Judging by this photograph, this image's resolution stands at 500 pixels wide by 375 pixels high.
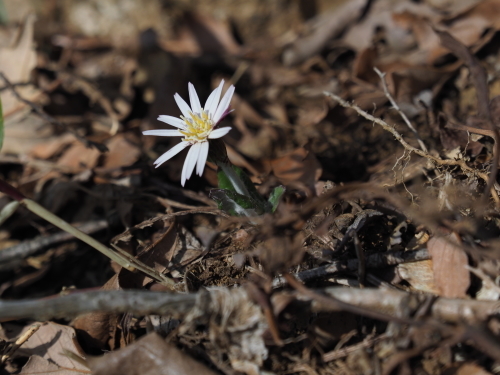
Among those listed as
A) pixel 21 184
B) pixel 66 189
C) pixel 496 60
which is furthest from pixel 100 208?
pixel 496 60

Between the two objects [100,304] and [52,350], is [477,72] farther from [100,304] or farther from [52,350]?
[52,350]

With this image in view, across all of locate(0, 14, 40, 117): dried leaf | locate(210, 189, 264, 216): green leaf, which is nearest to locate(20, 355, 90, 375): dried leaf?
locate(210, 189, 264, 216): green leaf

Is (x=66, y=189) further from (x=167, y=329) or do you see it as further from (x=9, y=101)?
(x=167, y=329)

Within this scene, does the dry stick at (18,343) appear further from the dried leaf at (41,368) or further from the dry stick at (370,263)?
the dry stick at (370,263)

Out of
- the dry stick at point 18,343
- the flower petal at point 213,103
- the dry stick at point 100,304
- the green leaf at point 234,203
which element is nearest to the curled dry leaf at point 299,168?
the green leaf at point 234,203

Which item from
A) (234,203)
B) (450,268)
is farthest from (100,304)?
(450,268)

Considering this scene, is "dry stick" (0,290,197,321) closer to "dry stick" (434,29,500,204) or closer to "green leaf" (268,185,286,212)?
"green leaf" (268,185,286,212)
